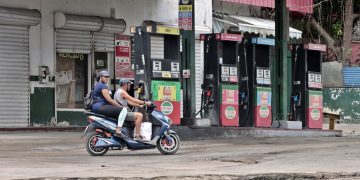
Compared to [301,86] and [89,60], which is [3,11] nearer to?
[89,60]

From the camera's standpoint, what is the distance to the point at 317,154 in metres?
13.5

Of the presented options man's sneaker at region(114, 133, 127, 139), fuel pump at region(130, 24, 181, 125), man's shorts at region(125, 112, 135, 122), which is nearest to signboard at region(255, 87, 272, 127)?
fuel pump at region(130, 24, 181, 125)

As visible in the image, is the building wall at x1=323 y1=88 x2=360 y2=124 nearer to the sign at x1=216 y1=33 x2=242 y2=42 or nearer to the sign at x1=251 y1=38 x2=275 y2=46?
the sign at x1=251 y1=38 x2=275 y2=46

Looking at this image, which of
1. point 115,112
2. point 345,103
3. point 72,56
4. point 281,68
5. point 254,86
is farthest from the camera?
point 345,103

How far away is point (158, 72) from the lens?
1659 cm

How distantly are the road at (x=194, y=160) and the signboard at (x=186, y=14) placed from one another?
3.06 meters

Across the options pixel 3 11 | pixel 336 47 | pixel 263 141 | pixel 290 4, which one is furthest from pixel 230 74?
pixel 336 47

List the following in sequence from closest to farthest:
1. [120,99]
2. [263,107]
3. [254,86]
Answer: [120,99], [254,86], [263,107]

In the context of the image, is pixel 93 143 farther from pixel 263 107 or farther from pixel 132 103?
pixel 263 107

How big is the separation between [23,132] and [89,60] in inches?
140

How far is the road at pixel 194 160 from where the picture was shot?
10109mm

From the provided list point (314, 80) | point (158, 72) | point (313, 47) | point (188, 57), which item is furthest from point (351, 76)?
point (158, 72)

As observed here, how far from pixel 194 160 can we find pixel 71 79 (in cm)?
1017

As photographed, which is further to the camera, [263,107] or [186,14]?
[263,107]
